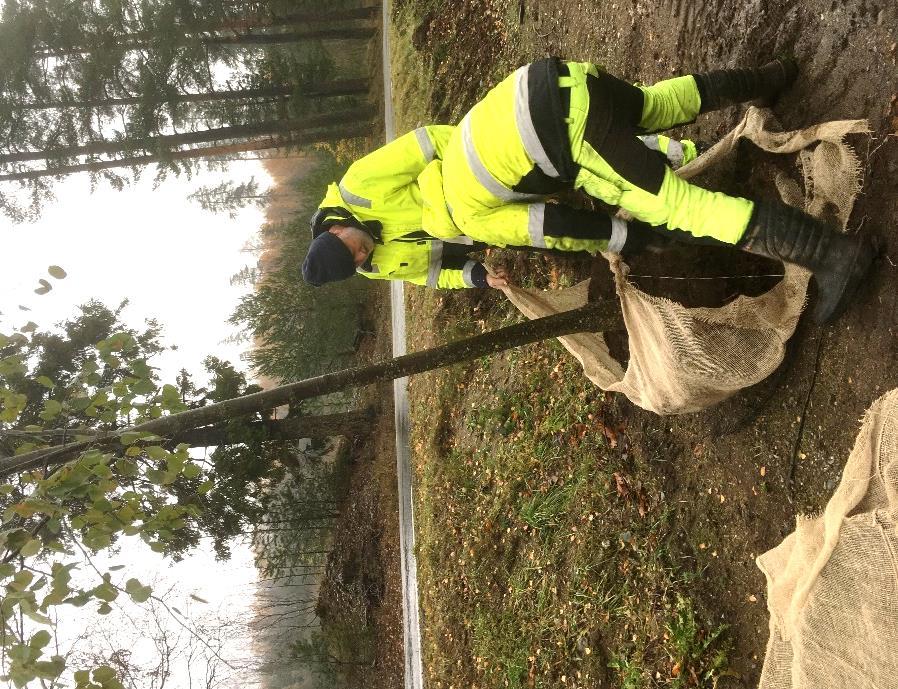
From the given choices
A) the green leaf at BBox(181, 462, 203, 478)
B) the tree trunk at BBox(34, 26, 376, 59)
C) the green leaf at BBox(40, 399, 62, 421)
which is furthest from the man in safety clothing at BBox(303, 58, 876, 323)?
the tree trunk at BBox(34, 26, 376, 59)

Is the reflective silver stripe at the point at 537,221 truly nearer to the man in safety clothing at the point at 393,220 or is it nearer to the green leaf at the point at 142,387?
the man in safety clothing at the point at 393,220

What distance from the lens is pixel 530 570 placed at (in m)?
5.24

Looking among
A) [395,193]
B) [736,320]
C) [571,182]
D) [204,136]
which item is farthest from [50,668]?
[204,136]

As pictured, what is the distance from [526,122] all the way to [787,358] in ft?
6.02

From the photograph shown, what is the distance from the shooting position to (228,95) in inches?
494

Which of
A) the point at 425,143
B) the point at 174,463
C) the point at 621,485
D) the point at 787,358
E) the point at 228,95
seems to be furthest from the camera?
the point at 228,95

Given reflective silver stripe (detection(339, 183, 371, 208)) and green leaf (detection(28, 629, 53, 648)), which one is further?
reflective silver stripe (detection(339, 183, 371, 208))

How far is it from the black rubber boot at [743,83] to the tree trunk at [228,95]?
11.0 meters

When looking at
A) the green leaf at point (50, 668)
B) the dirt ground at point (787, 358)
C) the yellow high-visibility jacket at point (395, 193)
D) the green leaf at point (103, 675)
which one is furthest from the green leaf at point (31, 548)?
the dirt ground at point (787, 358)

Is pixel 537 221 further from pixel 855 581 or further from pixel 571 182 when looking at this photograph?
pixel 855 581

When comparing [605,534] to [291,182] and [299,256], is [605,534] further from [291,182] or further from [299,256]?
[291,182]

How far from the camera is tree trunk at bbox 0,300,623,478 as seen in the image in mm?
3457

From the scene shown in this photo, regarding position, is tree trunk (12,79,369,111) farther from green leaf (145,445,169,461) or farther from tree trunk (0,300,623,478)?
green leaf (145,445,169,461)

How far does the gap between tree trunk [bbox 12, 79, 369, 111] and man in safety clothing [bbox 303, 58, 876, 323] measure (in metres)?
9.91
